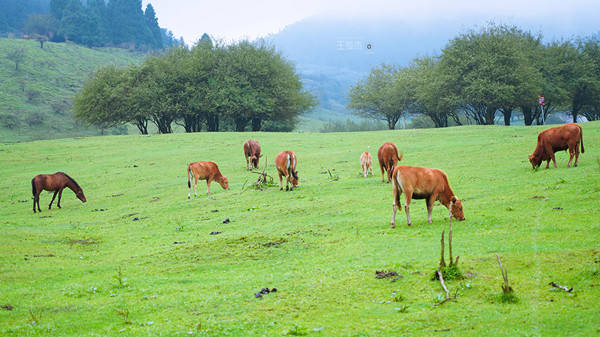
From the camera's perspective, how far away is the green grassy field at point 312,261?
7.62 meters

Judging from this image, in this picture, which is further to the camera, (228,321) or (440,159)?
(440,159)

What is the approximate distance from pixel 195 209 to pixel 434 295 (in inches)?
564

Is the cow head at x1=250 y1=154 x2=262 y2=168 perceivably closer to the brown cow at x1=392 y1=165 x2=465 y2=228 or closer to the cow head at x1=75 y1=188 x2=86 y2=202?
the cow head at x1=75 y1=188 x2=86 y2=202

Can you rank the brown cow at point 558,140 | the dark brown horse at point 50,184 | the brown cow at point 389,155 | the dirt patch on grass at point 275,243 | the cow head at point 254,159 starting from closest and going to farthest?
the dirt patch on grass at point 275,243 → the brown cow at point 558,140 → the brown cow at point 389,155 → the dark brown horse at point 50,184 → the cow head at point 254,159

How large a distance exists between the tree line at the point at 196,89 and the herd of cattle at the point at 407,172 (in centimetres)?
3858

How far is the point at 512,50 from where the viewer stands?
60.4 metres

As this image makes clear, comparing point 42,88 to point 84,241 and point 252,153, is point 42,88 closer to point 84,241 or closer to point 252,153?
point 252,153

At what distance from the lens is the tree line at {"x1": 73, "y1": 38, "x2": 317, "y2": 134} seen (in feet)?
229

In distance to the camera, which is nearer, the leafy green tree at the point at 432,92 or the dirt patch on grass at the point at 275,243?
the dirt patch on grass at the point at 275,243

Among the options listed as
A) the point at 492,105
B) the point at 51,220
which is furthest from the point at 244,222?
the point at 492,105

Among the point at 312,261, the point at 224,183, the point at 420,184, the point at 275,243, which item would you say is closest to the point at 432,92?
the point at 224,183

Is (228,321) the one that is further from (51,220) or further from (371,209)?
(51,220)

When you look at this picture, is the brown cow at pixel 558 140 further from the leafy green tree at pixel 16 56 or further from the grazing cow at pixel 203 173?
the leafy green tree at pixel 16 56

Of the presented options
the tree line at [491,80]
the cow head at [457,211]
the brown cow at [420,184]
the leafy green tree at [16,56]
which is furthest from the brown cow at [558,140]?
the leafy green tree at [16,56]
